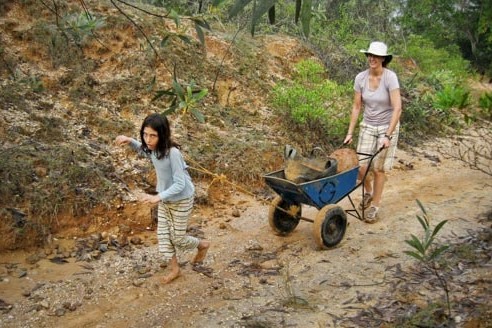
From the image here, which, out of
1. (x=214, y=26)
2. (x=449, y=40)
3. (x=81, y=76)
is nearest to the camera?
(x=81, y=76)

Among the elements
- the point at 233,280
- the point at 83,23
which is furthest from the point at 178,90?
the point at 233,280

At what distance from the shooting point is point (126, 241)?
18.4 feet

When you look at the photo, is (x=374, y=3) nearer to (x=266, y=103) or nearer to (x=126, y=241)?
(x=266, y=103)

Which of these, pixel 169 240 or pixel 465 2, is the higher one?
pixel 465 2

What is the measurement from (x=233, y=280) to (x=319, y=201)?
1.19 meters

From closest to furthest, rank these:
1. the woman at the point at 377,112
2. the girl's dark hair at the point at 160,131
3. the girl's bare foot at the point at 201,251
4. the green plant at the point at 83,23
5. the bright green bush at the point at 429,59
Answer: the green plant at the point at 83,23 < the girl's dark hair at the point at 160,131 < the girl's bare foot at the point at 201,251 < the woman at the point at 377,112 < the bright green bush at the point at 429,59

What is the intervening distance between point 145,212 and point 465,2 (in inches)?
563

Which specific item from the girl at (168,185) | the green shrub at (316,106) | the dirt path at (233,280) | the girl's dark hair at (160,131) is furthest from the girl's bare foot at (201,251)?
the green shrub at (316,106)

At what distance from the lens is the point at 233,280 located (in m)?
4.85

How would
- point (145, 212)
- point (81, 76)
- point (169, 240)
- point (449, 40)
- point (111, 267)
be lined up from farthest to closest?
1. point (449, 40)
2. point (81, 76)
3. point (145, 212)
4. point (111, 267)
5. point (169, 240)

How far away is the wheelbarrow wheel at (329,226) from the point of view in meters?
5.12

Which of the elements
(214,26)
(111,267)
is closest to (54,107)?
(111,267)

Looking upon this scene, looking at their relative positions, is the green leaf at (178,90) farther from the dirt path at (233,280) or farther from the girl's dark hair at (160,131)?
the dirt path at (233,280)

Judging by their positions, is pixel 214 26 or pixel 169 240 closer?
pixel 169 240
